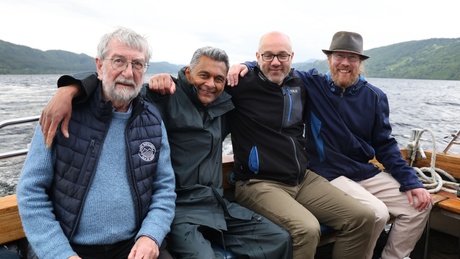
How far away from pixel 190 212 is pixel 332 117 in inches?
72.6

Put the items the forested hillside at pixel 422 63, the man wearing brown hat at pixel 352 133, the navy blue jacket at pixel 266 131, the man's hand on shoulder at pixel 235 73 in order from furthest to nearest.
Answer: the forested hillside at pixel 422 63 < the man wearing brown hat at pixel 352 133 < the man's hand on shoulder at pixel 235 73 < the navy blue jacket at pixel 266 131

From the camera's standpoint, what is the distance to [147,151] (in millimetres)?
2330

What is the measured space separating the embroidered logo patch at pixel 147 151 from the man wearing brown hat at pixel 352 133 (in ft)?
4.68

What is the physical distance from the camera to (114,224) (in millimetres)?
2166

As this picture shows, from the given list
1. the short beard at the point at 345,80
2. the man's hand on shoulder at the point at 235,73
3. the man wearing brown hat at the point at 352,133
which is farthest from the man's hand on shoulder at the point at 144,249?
the short beard at the point at 345,80

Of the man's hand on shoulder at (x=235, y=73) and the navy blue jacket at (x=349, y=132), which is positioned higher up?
the man's hand on shoulder at (x=235, y=73)

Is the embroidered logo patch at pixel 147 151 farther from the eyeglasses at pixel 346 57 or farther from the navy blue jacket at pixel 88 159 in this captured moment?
the eyeglasses at pixel 346 57

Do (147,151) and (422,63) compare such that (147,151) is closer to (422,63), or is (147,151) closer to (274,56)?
(274,56)

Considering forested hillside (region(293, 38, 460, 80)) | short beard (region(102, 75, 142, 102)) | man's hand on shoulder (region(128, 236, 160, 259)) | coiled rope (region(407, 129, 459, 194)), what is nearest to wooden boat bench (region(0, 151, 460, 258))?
coiled rope (region(407, 129, 459, 194))

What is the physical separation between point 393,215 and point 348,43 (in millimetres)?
1811

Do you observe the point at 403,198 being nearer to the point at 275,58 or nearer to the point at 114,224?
the point at 275,58

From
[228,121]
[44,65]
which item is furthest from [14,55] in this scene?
[228,121]

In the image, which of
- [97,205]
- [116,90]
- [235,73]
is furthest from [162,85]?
[97,205]

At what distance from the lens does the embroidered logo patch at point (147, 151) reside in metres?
2.29
